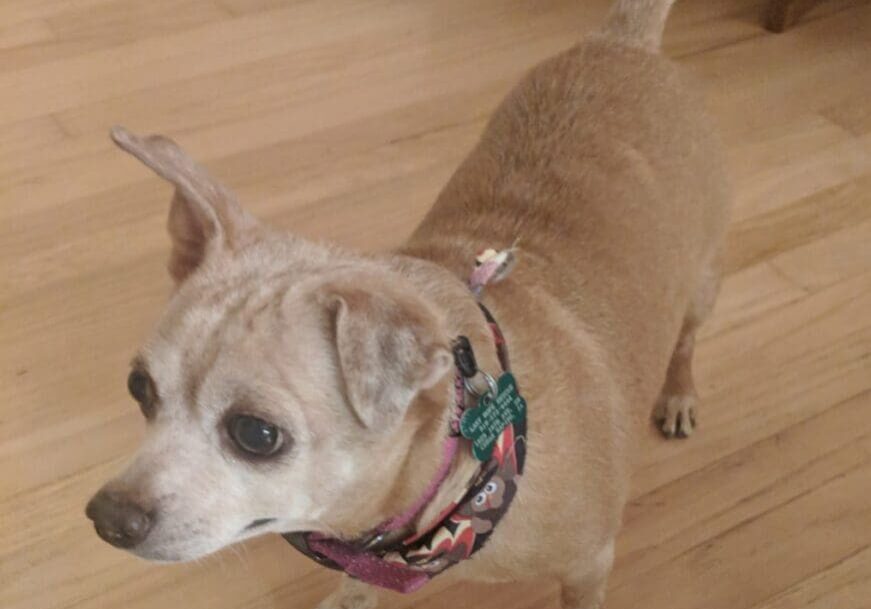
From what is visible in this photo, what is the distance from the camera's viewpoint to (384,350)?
3.09 feet

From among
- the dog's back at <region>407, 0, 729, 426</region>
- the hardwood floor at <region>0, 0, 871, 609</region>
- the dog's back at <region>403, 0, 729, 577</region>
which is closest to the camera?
the dog's back at <region>403, 0, 729, 577</region>

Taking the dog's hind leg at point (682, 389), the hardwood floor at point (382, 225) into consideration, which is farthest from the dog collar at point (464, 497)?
the dog's hind leg at point (682, 389)

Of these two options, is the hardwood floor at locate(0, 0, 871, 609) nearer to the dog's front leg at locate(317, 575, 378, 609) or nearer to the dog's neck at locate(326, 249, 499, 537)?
the dog's front leg at locate(317, 575, 378, 609)

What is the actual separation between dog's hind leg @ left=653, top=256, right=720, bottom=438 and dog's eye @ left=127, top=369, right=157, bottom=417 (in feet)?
3.27

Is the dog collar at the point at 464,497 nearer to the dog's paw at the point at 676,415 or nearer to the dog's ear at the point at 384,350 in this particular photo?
the dog's ear at the point at 384,350

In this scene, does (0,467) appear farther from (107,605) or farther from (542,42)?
(542,42)

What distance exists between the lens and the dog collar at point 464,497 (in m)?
1.07

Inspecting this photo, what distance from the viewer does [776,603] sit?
160cm

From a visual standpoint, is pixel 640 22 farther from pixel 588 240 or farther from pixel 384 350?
pixel 384 350

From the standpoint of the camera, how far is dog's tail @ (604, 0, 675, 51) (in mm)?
1590

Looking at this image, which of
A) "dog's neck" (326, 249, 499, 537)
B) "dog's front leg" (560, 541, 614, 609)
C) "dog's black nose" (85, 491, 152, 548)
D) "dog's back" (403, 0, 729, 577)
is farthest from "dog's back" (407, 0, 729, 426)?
"dog's black nose" (85, 491, 152, 548)

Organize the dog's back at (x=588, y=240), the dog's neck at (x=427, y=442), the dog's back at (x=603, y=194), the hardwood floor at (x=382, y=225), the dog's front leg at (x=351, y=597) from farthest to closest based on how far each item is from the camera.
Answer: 1. the hardwood floor at (x=382, y=225)
2. the dog's front leg at (x=351, y=597)
3. the dog's back at (x=603, y=194)
4. the dog's back at (x=588, y=240)
5. the dog's neck at (x=427, y=442)

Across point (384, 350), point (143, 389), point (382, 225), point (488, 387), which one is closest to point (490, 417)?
point (488, 387)

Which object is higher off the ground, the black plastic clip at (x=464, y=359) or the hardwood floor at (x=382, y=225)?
the black plastic clip at (x=464, y=359)
